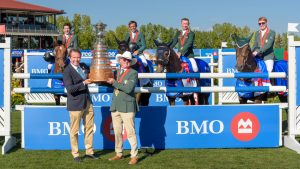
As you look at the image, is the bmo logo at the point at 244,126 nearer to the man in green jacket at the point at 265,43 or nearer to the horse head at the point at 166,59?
the horse head at the point at 166,59

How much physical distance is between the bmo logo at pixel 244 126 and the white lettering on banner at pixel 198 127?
0.24 metres

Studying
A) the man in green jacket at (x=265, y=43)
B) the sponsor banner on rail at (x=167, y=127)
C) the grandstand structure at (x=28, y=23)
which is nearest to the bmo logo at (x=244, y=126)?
the sponsor banner on rail at (x=167, y=127)

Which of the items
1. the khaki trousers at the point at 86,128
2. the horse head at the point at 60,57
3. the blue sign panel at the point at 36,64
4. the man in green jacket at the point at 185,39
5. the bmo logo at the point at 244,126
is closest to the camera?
the khaki trousers at the point at 86,128

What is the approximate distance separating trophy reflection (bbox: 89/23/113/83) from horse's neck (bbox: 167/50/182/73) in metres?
2.66

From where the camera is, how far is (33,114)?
27.3 ft

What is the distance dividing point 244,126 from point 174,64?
216cm

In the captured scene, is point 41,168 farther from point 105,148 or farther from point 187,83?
point 187,83

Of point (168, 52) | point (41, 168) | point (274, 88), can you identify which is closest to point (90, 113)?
point (41, 168)

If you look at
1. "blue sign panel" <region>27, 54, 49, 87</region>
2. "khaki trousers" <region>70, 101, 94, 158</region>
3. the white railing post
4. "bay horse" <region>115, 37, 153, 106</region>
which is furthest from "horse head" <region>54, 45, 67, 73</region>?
"blue sign panel" <region>27, 54, 49, 87</region>

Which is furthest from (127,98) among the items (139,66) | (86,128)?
(139,66)

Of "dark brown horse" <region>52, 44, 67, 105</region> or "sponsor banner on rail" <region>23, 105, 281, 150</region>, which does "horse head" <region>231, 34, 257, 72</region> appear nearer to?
"sponsor banner on rail" <region>23, 105, 281, 150</region>

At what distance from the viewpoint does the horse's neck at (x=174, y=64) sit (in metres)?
9.76

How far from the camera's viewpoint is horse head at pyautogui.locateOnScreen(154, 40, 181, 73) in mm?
9461

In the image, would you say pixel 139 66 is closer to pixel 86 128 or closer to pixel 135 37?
pixel 135 37
